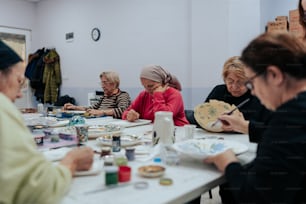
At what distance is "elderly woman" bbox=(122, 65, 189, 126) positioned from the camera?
2391mm

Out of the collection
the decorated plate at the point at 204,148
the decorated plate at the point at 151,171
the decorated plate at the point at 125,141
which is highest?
the decorated plate at the point at 204,148

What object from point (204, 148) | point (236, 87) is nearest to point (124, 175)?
point (204, 148)

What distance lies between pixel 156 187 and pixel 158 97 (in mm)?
1474

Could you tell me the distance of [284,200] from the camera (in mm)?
841

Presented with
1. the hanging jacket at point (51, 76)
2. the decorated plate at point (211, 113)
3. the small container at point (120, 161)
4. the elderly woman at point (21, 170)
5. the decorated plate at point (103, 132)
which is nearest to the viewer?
the elderly woman at point (21, 170)

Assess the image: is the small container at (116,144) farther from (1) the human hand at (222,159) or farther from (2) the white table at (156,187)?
(1) the human hand at (222,159)

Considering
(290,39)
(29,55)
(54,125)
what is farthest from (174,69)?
(29,55)

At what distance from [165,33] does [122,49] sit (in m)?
0.89

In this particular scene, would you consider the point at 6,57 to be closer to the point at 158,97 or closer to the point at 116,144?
the point at 116,144

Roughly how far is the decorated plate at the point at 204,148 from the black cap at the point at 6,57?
74cm

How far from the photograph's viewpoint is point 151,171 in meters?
1.07

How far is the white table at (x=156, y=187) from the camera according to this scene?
87 cm

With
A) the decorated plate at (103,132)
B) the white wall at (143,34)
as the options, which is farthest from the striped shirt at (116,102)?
the decorated plate at (103,132)

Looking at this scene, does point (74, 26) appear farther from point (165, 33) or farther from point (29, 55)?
point (165, 33)
